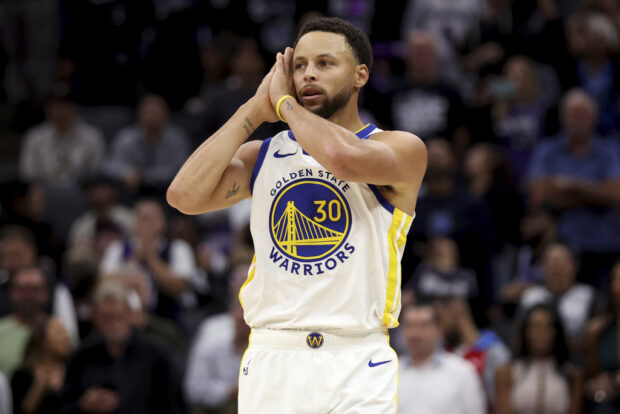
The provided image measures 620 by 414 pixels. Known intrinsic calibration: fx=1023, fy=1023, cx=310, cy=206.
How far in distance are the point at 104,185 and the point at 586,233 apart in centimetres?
559

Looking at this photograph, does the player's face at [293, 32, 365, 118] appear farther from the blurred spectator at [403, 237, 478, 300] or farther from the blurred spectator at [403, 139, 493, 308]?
the blurred spectator at [403, 139, 493, 308]

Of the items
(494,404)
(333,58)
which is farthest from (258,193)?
(494,404)

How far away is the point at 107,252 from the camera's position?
11.4m

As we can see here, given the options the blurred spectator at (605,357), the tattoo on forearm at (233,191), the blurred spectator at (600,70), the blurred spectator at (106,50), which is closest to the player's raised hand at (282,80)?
the tattoo on forearm at (233,191)

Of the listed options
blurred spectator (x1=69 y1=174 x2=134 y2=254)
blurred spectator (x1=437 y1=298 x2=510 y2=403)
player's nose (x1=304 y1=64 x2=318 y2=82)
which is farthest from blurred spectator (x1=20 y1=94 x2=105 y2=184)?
player's nose (x1=304 y1=64 x2=318 y2=82)

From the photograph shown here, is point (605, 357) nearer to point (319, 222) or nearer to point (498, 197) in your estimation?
point (498, 197)

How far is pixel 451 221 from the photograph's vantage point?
11164 mm

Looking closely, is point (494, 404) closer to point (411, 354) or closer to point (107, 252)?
point (411, 354)

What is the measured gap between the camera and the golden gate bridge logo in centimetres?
494

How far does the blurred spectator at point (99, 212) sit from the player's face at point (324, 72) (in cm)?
711

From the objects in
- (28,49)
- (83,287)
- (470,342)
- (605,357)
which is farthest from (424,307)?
(28,49)

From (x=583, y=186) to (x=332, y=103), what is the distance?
6.46 m

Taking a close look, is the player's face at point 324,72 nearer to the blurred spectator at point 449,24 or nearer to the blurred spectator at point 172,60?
→ the blurred spectator at point 449,24

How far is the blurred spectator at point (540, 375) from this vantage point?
9.23 meters
